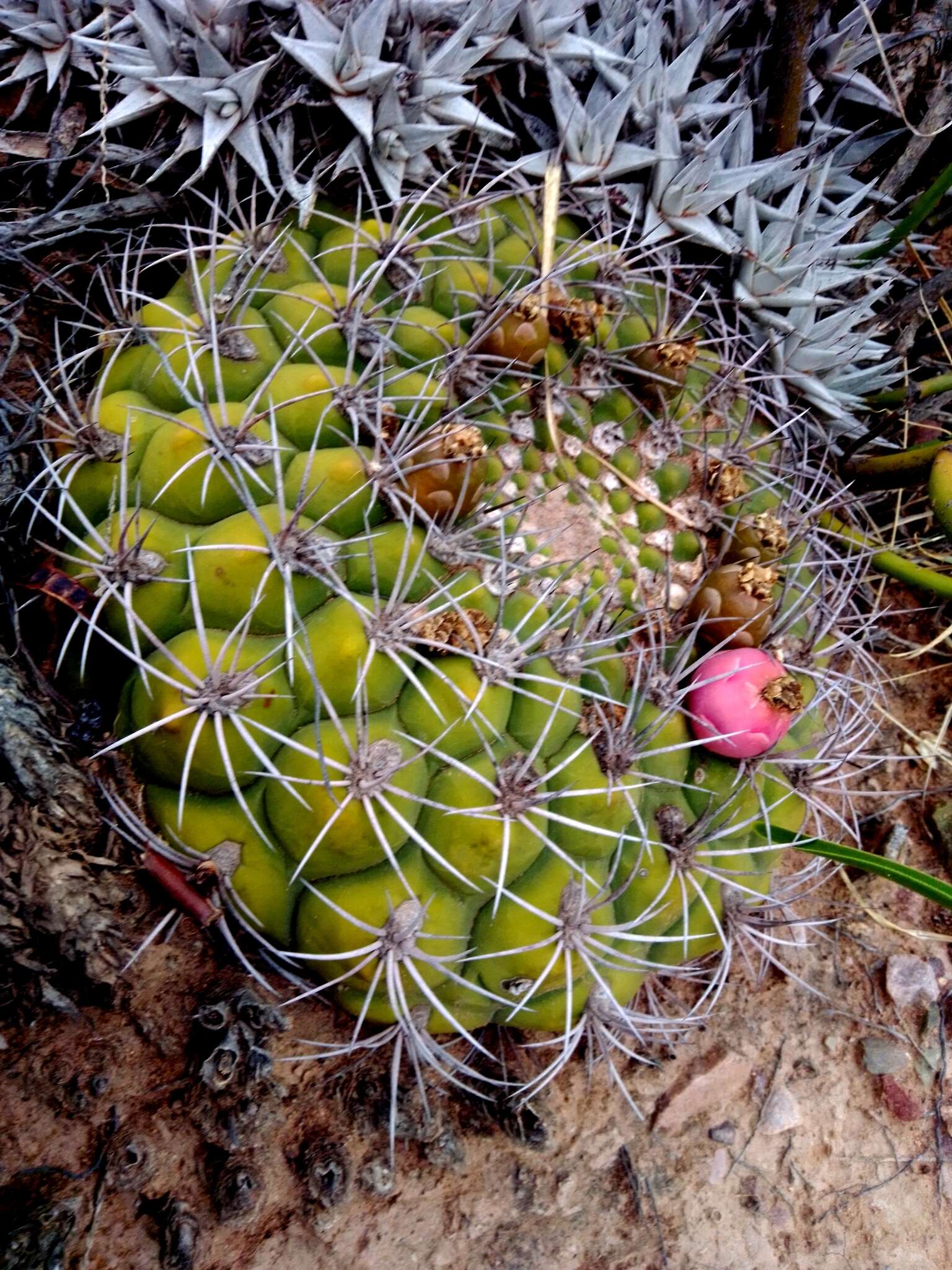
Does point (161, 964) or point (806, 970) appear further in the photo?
point (806, 970)

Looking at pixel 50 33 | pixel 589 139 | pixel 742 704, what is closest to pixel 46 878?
pixel 742 704

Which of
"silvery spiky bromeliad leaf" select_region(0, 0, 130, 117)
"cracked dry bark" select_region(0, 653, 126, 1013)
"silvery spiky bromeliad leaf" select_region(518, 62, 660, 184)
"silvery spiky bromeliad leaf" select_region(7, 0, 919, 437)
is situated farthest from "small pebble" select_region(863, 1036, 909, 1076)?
"silvery spiky bromeliad leaf" select_region(0, 0, 130, 117)

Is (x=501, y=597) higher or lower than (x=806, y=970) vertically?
higher

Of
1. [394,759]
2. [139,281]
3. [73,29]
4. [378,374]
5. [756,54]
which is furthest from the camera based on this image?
[756,54]

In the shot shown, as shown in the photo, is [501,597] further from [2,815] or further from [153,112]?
[153,112]

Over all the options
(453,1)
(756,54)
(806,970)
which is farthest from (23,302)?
(806,970)

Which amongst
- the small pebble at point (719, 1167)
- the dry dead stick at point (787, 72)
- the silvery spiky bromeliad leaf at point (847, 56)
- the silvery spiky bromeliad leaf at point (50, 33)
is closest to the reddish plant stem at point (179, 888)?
the small pebble at point (719, 1167)

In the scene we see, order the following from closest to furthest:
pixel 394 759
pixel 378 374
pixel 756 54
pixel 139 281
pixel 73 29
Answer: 1. pixel 394 759
2. pixel 378 374
3. pixel 73 29
4. pixel 139 281
5. pixel 756 54
